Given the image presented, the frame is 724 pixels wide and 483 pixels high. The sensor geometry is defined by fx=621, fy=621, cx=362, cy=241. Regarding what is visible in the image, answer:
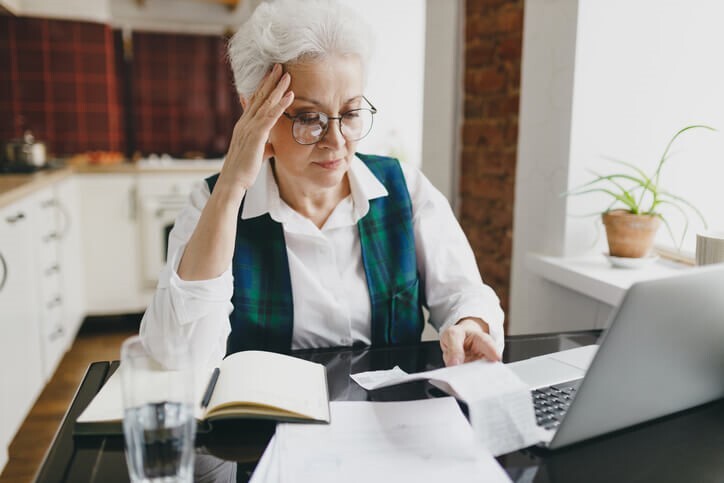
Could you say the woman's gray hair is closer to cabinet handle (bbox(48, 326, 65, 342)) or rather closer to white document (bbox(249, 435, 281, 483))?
white document (bbox(249, 435, 281, 483))

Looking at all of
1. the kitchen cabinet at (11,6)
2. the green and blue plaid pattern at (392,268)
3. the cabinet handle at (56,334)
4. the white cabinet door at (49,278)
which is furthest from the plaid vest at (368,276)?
the kitchen cabinet at (11,6)

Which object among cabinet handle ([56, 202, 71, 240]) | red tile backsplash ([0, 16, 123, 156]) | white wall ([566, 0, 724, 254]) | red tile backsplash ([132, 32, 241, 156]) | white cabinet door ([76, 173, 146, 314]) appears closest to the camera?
white wall ([566, 0, 724, 254])

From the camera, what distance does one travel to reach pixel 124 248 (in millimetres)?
3684

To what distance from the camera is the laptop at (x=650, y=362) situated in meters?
0.70

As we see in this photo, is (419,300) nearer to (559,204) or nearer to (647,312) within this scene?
(559,204)

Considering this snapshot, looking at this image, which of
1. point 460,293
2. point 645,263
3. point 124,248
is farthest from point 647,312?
point 124,248

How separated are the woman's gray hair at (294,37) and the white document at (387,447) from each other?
0.68 meters

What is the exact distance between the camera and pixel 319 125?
1195 millimetres

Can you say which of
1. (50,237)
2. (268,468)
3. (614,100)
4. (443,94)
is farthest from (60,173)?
(268,468)

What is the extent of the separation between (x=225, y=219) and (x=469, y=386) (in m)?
0.55

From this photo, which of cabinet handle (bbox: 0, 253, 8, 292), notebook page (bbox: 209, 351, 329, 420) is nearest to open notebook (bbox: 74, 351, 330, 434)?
notebook page (bbox: 209, 351, 329, 420)

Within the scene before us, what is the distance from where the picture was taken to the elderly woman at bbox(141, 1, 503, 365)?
43.2 inches

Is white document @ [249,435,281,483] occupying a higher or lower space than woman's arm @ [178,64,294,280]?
lower

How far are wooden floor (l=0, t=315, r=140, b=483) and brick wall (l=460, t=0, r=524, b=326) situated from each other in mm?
1687
